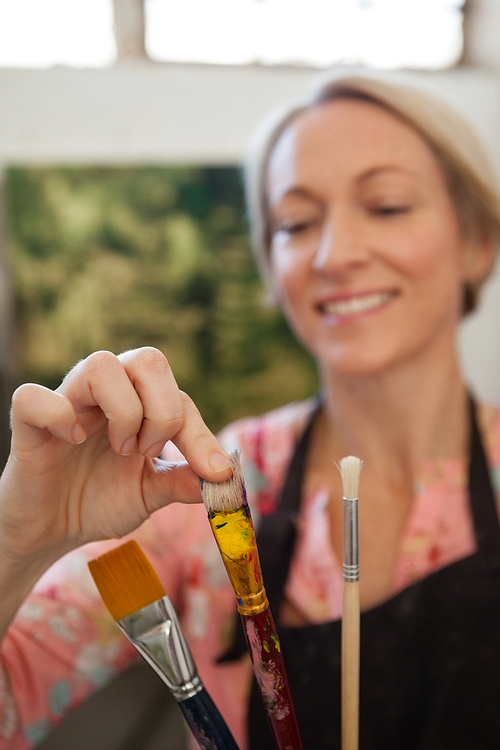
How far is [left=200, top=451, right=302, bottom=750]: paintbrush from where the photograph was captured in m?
0.25

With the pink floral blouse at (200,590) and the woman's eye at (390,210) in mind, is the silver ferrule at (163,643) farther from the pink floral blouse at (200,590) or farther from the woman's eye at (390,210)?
the woman's eye at (390,210)

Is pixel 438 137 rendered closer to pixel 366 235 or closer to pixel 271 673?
pixel 366 235

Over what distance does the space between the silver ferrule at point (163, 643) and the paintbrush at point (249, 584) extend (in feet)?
0.13

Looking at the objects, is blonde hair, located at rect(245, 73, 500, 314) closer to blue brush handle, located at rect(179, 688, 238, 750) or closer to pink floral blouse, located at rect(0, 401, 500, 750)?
pink floral blouse, located at rect(0, 401, 500, 750)

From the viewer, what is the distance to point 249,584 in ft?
0.84

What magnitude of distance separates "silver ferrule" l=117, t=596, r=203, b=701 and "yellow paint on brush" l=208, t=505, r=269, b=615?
0.17ft

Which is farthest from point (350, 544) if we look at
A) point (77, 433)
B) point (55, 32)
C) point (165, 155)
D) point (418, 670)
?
point (55, 32)

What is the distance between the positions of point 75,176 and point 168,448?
73 cm

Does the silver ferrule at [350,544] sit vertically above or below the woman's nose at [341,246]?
below

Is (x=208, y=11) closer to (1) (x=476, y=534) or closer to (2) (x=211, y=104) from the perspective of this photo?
(2) (x=211, y=104)

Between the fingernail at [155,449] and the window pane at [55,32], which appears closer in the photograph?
the fingernail at [155,449]

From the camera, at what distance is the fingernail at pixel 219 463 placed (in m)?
0.26

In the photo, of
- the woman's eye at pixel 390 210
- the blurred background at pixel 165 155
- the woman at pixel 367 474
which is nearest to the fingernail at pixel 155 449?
the woman at pixel 367 474

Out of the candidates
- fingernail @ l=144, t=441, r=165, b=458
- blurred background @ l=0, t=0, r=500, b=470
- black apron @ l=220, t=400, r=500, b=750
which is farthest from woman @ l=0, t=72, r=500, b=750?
blurred background @ l=0, t=0, r=500, b=470
